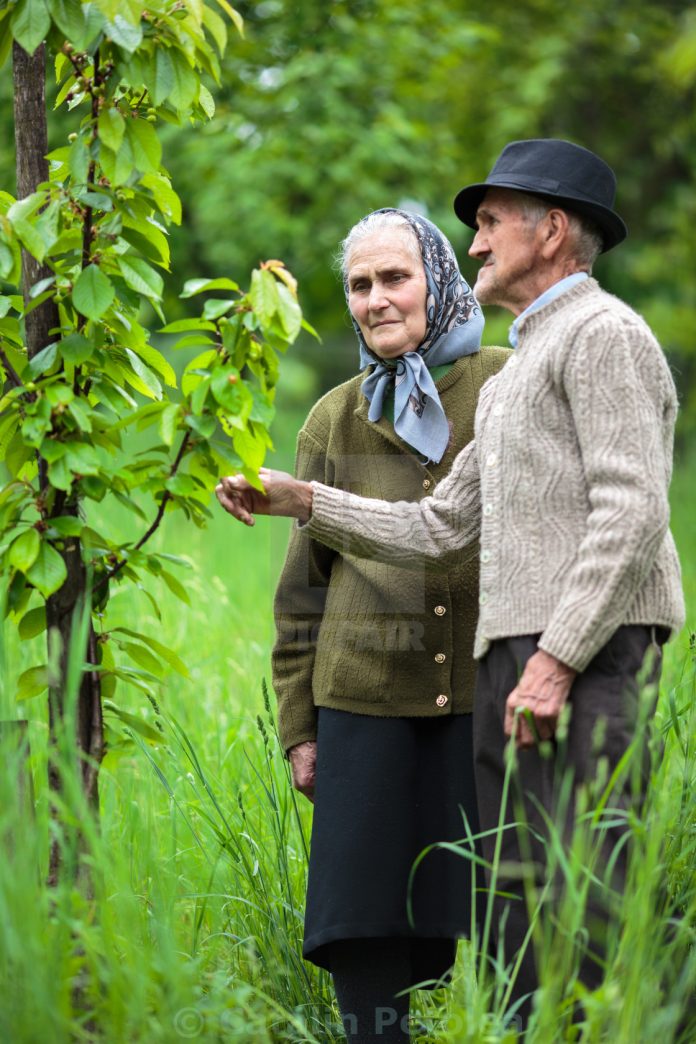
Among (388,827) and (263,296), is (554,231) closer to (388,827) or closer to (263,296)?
(263,296)

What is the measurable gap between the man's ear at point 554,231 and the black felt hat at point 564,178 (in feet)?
0.07

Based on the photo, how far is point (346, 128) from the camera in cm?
924

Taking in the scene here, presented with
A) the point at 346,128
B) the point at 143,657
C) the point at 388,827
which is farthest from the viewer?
the point at 346,128

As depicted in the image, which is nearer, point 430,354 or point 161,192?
point 161,192

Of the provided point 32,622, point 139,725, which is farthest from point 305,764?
point 32,622

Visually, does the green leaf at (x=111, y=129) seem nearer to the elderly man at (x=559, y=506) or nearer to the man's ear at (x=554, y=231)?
the elderly man at (x=559, y=506)

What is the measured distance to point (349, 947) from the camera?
2.90m

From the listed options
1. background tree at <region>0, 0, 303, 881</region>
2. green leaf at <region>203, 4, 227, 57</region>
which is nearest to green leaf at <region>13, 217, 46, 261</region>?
background tree at <region>0, 0, 303, 881</region>

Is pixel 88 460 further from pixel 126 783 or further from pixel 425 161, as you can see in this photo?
pixel 425 161

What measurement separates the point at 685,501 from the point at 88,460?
21.8 feet

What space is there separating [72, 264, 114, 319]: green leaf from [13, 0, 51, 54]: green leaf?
412mm

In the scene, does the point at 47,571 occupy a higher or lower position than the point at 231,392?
lower

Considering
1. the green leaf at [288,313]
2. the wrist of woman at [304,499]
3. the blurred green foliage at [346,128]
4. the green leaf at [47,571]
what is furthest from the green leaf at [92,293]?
the blurred green foliage at [346,128]

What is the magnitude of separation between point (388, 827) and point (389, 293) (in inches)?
49.2
